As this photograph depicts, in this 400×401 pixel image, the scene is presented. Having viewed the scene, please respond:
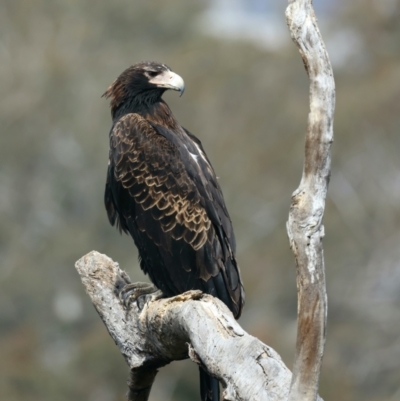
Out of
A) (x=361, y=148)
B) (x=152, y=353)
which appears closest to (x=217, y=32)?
(x=361, y=148)

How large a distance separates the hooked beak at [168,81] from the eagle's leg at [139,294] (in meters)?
1.40

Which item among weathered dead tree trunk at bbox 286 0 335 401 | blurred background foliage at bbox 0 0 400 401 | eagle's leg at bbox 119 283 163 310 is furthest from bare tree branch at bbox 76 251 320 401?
blurred background foliage at bbox 0 0 400 401

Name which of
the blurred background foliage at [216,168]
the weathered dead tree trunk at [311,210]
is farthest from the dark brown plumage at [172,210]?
the blurred background foliage at [216,168]

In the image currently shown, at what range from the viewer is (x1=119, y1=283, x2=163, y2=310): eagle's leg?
22.1 ft

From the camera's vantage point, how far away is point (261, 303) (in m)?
25.6

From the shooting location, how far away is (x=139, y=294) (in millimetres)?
6910

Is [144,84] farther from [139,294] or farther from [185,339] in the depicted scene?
[185,339]

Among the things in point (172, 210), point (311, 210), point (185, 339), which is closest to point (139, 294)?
point (172, 210)

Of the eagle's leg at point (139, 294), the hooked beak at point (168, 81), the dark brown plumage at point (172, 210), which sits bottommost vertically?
the eagle's leg at point (139, 294)

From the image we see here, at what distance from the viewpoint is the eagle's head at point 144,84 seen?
759 cm

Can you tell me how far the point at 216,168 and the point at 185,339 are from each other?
23.3 metres

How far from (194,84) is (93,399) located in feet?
39.3

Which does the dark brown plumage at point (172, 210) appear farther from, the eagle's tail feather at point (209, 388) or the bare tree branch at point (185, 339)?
the eagle's tail feather at point (209, 388)

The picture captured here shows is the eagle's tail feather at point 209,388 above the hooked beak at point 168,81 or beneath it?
beneath
